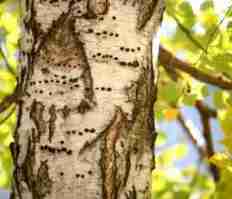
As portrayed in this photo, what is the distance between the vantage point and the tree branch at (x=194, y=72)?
5.05 ft

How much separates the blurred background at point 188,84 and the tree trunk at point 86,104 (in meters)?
0.21

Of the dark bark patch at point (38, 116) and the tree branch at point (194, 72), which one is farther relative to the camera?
the tree branch at point (194, 72)

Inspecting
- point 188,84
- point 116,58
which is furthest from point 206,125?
point 116,58

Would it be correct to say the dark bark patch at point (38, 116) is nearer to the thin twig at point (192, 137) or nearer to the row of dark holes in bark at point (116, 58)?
the row of dark holes in bark at point (116, 58)

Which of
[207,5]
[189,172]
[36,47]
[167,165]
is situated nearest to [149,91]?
[36,47]

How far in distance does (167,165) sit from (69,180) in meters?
1.71

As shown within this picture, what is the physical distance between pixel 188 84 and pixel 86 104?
0.55 meters

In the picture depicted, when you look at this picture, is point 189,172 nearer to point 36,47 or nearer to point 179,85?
point 179,85

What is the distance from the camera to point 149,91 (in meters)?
0.83

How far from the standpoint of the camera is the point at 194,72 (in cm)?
154

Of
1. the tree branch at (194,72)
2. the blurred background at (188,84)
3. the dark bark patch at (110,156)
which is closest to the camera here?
the dark bark patch at (110,156)

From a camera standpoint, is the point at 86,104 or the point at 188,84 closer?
the point at 86,104

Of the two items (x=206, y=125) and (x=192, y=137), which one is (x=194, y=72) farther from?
(x=192, y=137)

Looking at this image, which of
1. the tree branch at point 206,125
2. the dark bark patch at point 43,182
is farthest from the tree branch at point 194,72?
the dark bark patch at point 43,182
